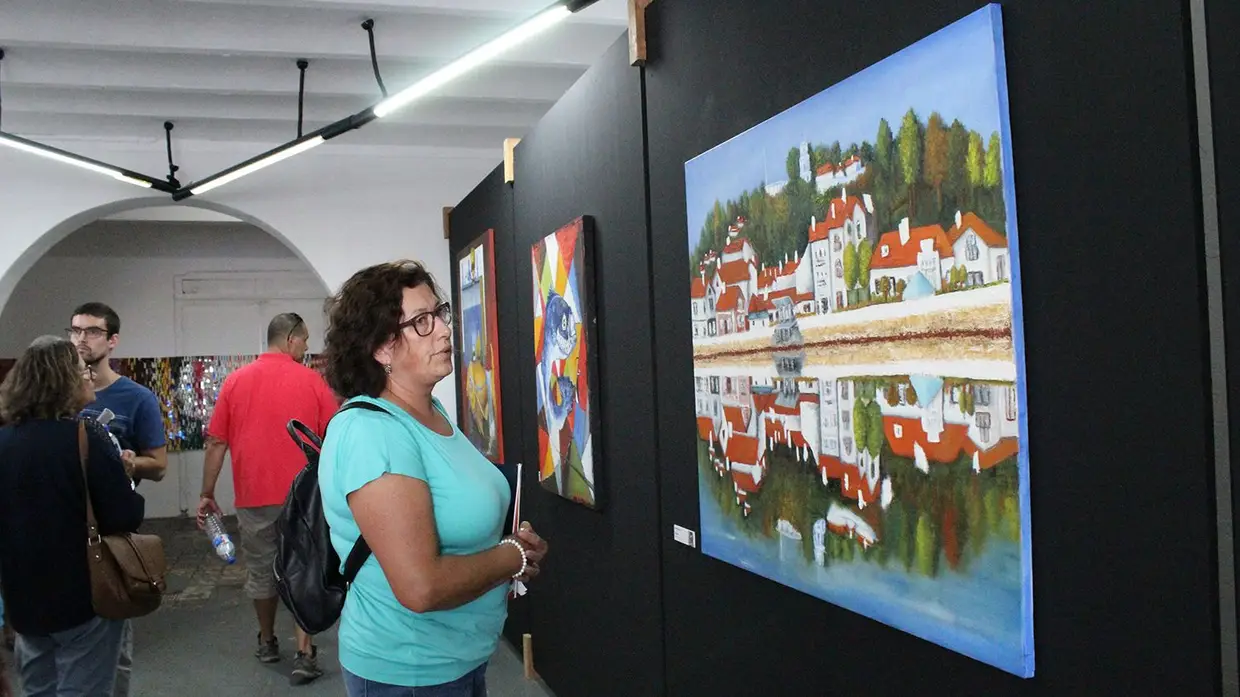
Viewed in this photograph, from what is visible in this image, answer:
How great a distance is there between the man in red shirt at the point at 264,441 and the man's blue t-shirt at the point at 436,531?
3368 millimetres

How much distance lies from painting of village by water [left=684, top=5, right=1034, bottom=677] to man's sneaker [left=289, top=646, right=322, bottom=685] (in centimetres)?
331

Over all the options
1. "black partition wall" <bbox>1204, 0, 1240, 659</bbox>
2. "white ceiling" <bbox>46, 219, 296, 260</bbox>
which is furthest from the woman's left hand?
"white ceiling" <bbox>46, 219, 296, 260</bbox>

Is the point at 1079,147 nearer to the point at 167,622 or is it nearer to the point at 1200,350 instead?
the point at 1200,350

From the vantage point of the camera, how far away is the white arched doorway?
1093 cm

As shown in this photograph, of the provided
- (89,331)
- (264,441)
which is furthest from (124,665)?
(264,441)

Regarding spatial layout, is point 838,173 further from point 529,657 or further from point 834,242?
point 529,657

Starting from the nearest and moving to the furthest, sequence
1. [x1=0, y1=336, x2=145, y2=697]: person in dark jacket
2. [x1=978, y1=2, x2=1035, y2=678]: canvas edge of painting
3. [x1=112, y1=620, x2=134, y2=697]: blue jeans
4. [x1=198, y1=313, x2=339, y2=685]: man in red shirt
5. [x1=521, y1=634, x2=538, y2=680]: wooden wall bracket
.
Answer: [x1=978, y1=2, x2=1035, y2=678]: canvas edge of painting → [x1=0, y1=336, x2=145, y2=697]: person in dark jacket → [x1=112, y1=620, x2=134, y2=697]: blue jeans → [x1=521, y1=634, x2=538, y2=680]: wooden wall bracket → [x1=198, y1=313, x2=339, y2=685]: man in red shirt

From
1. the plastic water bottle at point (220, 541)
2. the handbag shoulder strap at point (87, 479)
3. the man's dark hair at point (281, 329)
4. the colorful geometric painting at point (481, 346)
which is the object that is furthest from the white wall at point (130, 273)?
the handbag shoulder strap at point (87, 479)

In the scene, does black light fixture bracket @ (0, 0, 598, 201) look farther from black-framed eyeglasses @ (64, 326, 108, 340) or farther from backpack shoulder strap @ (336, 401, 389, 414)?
backpack shoulder strap @ (336, 401, 389, 414)

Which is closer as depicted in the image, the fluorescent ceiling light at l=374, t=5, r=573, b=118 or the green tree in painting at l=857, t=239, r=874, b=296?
the green tree in painting at l=857, t=239, r=874, b=296

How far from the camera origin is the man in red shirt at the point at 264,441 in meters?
4.88

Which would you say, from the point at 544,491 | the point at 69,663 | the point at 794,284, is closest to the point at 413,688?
the point at 794,284

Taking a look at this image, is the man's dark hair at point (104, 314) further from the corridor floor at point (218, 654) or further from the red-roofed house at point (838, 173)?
the red-roofed house at point (838, 173)

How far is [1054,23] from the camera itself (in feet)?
4.33
